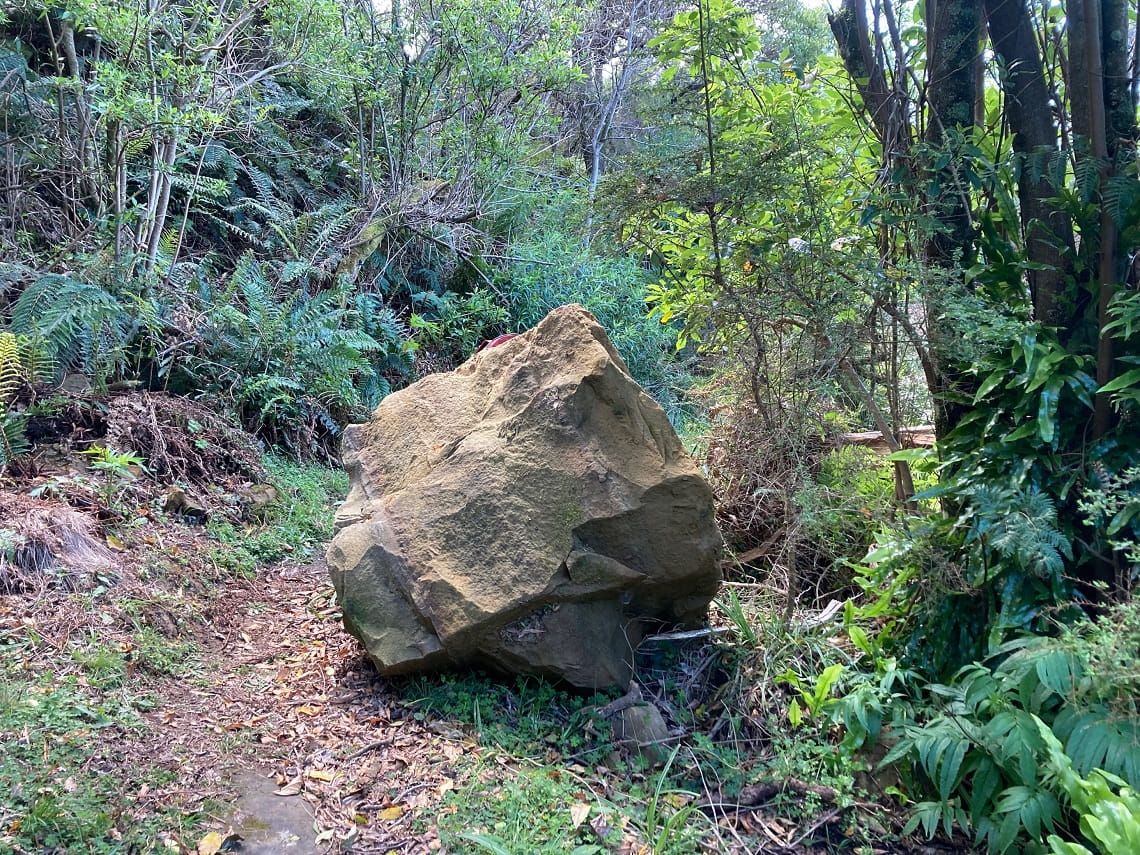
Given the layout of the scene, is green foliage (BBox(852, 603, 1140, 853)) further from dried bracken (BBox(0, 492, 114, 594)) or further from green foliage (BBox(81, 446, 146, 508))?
green foliage (BBox(81, 446, 146, 508))

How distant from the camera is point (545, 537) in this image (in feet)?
12.5

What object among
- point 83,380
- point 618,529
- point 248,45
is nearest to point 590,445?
point 618,529

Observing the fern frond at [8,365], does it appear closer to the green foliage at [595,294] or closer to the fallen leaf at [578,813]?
the fallen leaf at [578,813]

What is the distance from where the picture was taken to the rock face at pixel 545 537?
378 centimetres

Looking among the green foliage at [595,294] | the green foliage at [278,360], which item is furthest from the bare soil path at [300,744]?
the green foliage at [595,294]

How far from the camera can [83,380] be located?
19.5ft

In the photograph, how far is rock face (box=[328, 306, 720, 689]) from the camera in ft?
12.4

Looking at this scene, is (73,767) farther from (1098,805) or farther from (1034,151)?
(1034,151)

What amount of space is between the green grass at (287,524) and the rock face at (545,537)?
60.7 inches

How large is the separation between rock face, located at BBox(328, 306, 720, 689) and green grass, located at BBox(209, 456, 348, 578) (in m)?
1.54

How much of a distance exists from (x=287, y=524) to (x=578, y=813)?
12.2 ft

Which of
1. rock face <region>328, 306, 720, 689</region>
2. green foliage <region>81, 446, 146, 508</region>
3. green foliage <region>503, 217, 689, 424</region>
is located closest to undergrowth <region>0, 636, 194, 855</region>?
rock face <region>328, 306, 720, 689</region>

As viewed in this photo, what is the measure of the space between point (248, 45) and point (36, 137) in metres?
2.76

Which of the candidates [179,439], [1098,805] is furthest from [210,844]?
A: [179,439]
